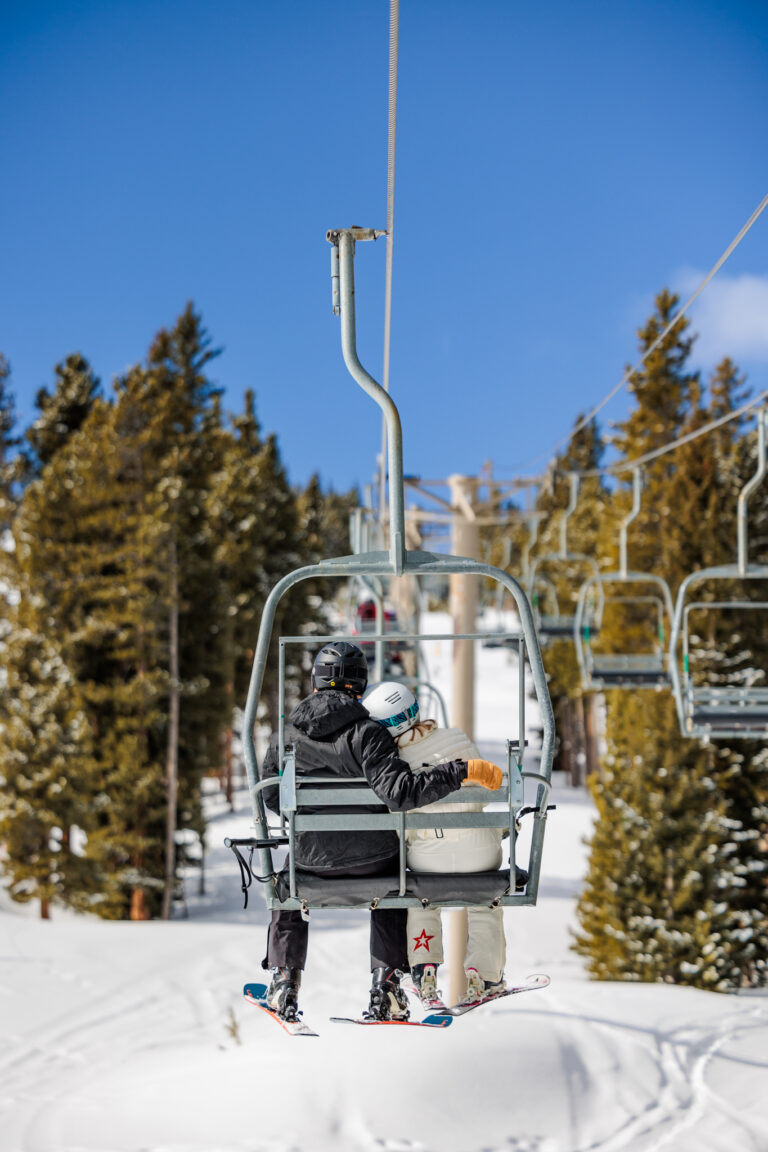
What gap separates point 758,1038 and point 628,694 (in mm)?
7847

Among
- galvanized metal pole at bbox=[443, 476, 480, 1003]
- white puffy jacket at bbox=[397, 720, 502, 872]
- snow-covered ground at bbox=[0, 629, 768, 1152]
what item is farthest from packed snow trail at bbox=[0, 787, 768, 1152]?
white puffy jacket at bbox=[397, 720, 502, 872]

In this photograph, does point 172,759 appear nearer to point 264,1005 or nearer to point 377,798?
point 264,1005

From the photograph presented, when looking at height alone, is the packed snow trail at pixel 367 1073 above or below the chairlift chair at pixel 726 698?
below

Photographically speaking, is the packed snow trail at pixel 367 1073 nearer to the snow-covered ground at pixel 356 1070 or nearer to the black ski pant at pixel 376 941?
the snow-covered ground at pixel 356 1070

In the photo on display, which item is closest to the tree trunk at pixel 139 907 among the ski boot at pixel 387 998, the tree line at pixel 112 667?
the tree line at pixel 112 667

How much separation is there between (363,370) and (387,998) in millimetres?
2371

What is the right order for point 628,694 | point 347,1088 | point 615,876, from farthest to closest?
point 628,694 → point 615,876 → point 347,1088

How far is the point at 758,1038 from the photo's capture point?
44.8 feet

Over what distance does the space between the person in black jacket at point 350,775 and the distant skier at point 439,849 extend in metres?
0.08

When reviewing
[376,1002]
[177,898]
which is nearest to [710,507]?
[177,898]

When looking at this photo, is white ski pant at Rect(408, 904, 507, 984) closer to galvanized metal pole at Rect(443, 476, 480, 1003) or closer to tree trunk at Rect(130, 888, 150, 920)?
galvanized metal pole at Rect(443, 476, 480, 1003)

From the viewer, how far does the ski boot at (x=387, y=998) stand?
4059 millimetres

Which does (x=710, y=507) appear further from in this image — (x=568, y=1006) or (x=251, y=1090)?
(x=251, y=1090)

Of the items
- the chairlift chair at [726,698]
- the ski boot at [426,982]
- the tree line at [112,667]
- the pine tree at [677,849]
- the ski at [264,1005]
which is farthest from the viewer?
the tree line at [112,667]
